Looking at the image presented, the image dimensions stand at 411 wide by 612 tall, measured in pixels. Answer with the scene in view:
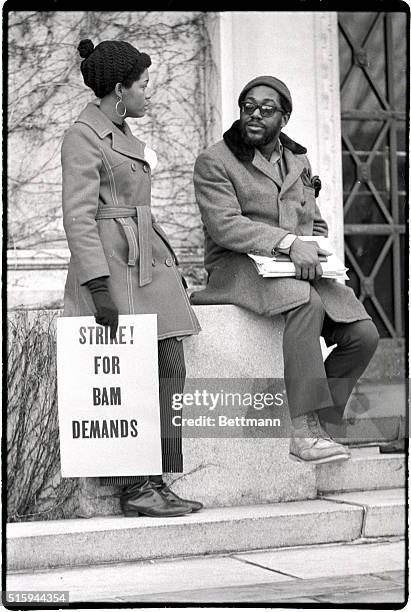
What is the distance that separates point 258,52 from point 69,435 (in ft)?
8.86

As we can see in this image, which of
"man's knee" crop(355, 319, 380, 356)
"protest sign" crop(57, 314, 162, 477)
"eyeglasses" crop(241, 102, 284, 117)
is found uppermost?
"eyeglasses" crop(241, 102, 284, 117)

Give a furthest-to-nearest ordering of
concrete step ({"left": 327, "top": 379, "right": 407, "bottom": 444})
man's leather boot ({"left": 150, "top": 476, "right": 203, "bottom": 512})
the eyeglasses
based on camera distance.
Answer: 1. concrete step ({"left": 327, "top": 379, "right": 407, "bottom": 444})
2. the eyeglasses
3. man's leather boot ({"left": 150, "top": 476, "right": 203, "bottom": 512})

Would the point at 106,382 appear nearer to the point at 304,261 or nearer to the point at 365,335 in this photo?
the point at 304,261

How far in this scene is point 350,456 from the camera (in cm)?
519

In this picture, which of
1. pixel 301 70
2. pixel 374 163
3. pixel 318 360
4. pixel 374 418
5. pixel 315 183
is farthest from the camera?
pixel 374 163

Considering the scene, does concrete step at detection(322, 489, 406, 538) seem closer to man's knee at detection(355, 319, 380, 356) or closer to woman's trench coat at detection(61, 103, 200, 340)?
man's knee at detection(355, 319, 380, 356)

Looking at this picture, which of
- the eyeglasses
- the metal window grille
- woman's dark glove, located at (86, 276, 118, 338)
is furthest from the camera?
the metal window grille

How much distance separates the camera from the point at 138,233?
14.8 ft

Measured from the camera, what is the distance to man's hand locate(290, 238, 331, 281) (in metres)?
4.73

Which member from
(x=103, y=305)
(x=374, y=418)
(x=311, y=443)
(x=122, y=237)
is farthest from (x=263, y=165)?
(x=374, y=418)

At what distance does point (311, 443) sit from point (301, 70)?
2.43 m

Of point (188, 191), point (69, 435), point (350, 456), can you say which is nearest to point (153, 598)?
point (69, 435)

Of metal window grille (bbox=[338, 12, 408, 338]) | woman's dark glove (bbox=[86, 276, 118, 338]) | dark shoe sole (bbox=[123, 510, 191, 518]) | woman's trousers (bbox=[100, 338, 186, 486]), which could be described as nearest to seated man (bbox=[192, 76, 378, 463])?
woman's trousers (bbox=[100, 338, 186, 486])

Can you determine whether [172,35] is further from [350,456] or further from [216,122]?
[350,456]
